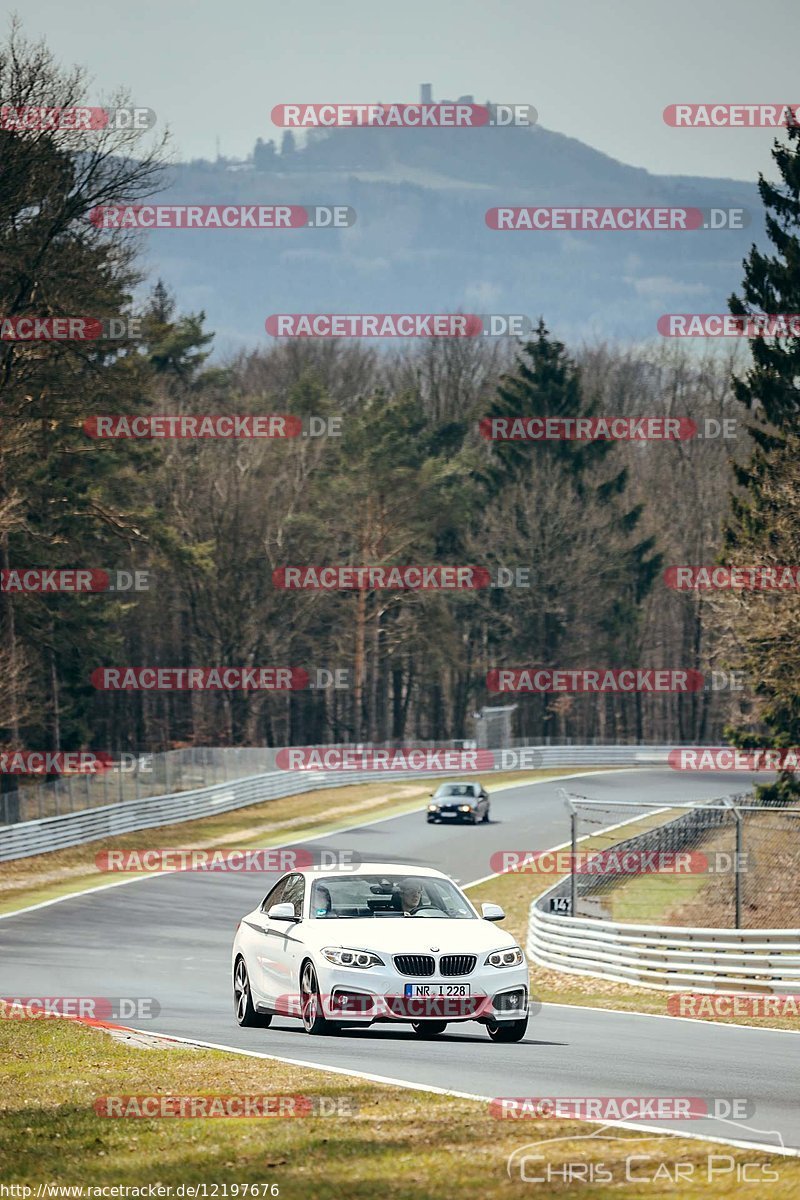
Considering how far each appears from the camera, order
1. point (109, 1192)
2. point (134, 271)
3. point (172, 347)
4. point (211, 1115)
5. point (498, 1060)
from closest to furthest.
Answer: point (109, 1192) → point (211, 1115) → point (498, 1060) → point (134, 271) → point (172, 347)

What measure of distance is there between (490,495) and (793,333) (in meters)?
45.3

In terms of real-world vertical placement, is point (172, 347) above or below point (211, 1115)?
above

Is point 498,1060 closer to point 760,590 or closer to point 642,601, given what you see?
point 760,590

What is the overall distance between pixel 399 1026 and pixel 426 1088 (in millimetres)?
5571

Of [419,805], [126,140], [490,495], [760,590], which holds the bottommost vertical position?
[419,805]

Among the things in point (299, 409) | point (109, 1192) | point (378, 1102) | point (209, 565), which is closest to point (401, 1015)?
point (378, 1102)

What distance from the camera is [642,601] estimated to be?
3735 inches

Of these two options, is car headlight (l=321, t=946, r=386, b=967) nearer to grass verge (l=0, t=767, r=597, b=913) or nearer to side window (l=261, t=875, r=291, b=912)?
side window (l=261, t=875, r=291, b=912)

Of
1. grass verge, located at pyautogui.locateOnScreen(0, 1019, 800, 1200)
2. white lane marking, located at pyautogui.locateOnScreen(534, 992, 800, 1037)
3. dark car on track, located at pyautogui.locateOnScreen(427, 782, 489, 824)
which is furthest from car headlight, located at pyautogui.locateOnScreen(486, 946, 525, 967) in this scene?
dark car on track, located at pyautogui.locateOnScreen(427, 782, 489, 824)
